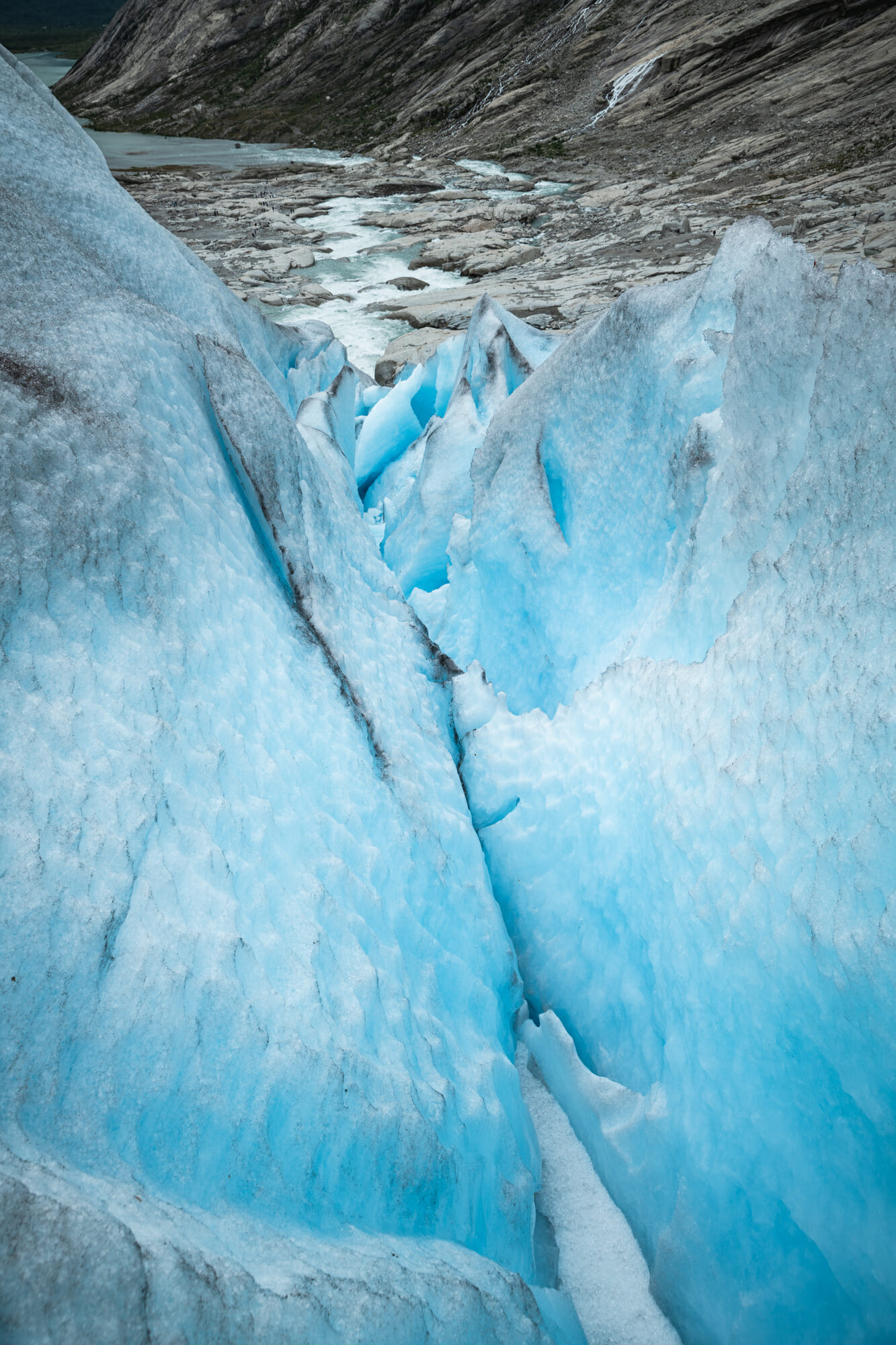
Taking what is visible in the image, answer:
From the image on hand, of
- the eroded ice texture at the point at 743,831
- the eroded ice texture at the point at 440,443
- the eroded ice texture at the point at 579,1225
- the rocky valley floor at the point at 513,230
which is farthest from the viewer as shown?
the rocky valley floor at the point at 513,230

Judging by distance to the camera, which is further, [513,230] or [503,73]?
[503,73]

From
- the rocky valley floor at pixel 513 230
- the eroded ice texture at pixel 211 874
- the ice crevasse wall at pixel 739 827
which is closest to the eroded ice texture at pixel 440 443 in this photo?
the ice crevasse wall at pixel 739 827

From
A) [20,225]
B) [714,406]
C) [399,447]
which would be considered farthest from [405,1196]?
[399,447]

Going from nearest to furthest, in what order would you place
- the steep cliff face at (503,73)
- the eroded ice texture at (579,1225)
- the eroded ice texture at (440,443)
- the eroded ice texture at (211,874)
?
the eroded ice texture at (211,874), the eroded ice texture at (579,1225), the eroded ice texture at (440,443), the steep cliff face at (503,73)

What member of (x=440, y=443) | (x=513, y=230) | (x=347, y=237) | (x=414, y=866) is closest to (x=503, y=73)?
(x=347, y=237)

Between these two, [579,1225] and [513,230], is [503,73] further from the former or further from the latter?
[579,1225]

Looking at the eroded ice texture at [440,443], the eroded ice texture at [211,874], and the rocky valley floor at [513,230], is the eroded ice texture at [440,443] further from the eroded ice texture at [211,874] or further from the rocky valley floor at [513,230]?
the rocky valley floor at [513,230]
